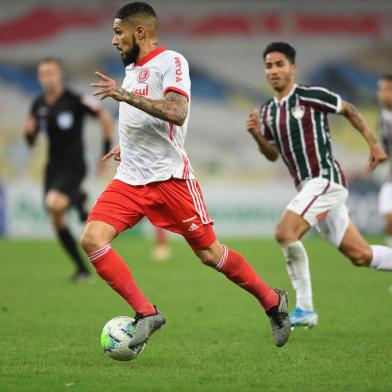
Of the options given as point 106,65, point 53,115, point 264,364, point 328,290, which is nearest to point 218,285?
point 328,290

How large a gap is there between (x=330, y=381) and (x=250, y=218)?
53.0 feet

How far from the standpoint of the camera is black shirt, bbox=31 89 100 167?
12.1 m

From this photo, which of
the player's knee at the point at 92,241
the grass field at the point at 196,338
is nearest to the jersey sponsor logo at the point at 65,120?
the grass field at the point at 196,338

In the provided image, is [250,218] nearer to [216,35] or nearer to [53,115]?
[216,35]

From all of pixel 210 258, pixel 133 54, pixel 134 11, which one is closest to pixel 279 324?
pixel 210 258

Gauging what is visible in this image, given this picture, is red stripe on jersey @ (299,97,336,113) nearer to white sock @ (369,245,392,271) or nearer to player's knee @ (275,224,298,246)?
player's knee @ (275,224,298,246)

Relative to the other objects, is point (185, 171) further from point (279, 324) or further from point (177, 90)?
point (279, 324)

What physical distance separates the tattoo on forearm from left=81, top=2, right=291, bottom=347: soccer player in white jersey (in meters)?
0.01

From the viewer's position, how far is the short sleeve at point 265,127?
8398mm

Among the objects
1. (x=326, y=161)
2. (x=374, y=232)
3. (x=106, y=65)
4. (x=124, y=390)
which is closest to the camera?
(x=124, y=390)

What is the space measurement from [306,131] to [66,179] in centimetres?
468

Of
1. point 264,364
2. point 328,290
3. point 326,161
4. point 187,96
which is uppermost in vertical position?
point 187,96

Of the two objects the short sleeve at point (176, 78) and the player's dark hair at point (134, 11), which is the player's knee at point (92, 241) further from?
the player's dark hair at point (134, 11)

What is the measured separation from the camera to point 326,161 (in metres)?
8.23
